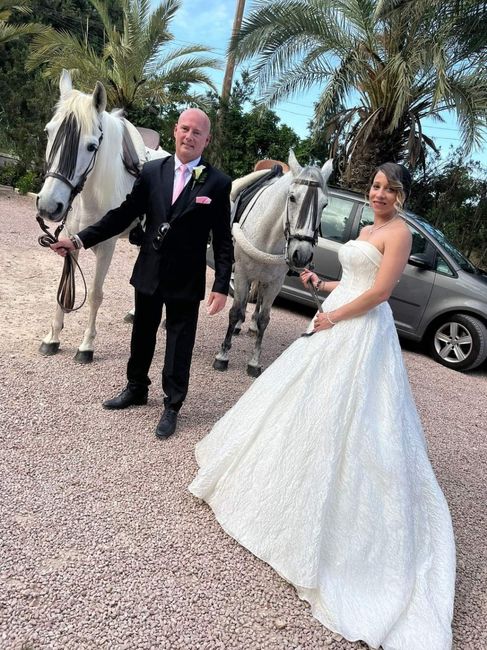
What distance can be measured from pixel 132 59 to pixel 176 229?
10.8 meters

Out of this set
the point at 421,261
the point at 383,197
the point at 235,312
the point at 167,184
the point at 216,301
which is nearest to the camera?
the point at 383,197

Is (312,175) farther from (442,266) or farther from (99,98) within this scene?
(442,266)

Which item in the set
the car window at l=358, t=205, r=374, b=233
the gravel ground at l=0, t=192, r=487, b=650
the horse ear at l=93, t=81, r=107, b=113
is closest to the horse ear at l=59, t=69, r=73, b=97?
the horse ear at l=93, t=81, r=107, b=113

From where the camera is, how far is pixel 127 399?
11.3 ft

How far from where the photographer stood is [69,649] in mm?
1653

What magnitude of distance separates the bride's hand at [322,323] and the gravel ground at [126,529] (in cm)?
117

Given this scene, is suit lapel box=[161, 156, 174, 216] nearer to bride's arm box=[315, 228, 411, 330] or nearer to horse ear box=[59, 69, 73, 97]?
horse ear box=[59, 69, 73, 97]

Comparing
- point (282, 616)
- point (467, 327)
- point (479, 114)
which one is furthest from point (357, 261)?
point (479, 114)

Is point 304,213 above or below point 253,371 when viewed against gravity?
above

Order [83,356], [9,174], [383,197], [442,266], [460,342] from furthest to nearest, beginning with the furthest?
[9,174] → [442,266] → [460,342] → [83,356] → [383,197]

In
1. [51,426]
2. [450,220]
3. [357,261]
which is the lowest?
[51,426]

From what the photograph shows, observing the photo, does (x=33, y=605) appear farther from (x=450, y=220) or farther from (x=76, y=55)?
(x=76, y=55)

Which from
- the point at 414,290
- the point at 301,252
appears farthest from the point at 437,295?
the point at 301,252

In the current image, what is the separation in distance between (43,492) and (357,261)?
2030 millimetres
